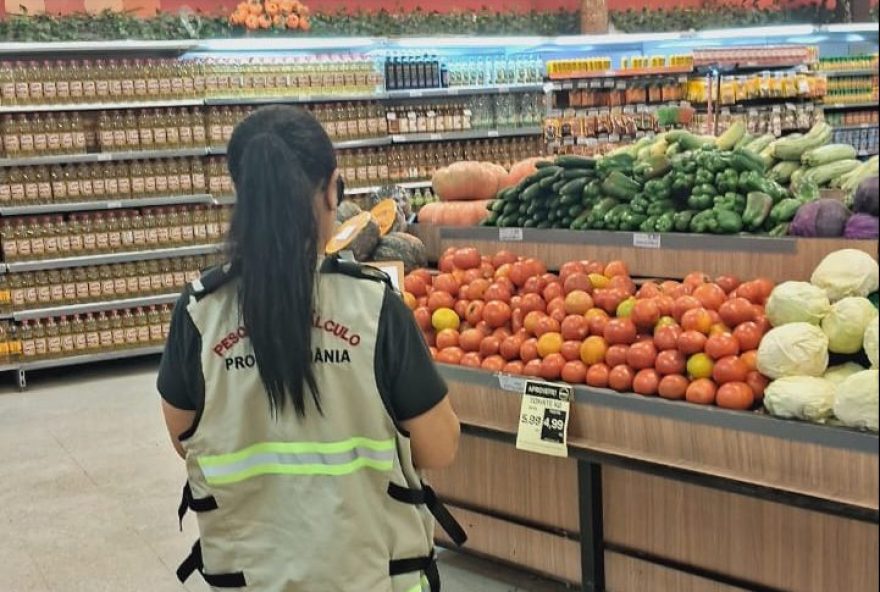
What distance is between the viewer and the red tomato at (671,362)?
303cm

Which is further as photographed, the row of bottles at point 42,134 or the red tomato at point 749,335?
the row of bottles at point 42,134

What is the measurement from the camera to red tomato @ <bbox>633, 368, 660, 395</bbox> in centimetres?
304

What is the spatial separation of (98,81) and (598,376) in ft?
19.2

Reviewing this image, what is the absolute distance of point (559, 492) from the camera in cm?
353

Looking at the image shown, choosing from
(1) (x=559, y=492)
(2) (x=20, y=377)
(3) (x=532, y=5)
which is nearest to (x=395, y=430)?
(1) (x=559, y=492)

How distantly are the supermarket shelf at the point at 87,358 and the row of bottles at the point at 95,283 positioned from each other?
414 mm

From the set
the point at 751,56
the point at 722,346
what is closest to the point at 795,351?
the point at 722,346

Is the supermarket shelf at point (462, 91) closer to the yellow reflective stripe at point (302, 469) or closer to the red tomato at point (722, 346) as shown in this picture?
the red tomato at point (722, 346)

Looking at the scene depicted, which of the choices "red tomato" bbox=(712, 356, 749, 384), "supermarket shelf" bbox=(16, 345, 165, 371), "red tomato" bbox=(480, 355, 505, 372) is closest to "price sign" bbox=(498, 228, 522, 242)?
"red tomato" bbox=(480, 355, 505, 372)

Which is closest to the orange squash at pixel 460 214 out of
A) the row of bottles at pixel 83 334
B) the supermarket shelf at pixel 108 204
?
the row of bottles at pixel 83 334

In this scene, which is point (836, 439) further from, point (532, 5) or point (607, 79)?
point (532, 5)

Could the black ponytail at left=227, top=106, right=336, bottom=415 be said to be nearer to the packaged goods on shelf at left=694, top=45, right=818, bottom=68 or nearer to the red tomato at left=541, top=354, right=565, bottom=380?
the red tomato at left=541, top=354, right=565, bottom=380

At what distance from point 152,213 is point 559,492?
17.9 ft

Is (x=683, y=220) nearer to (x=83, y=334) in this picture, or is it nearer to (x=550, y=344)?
(x=550, y=344)
